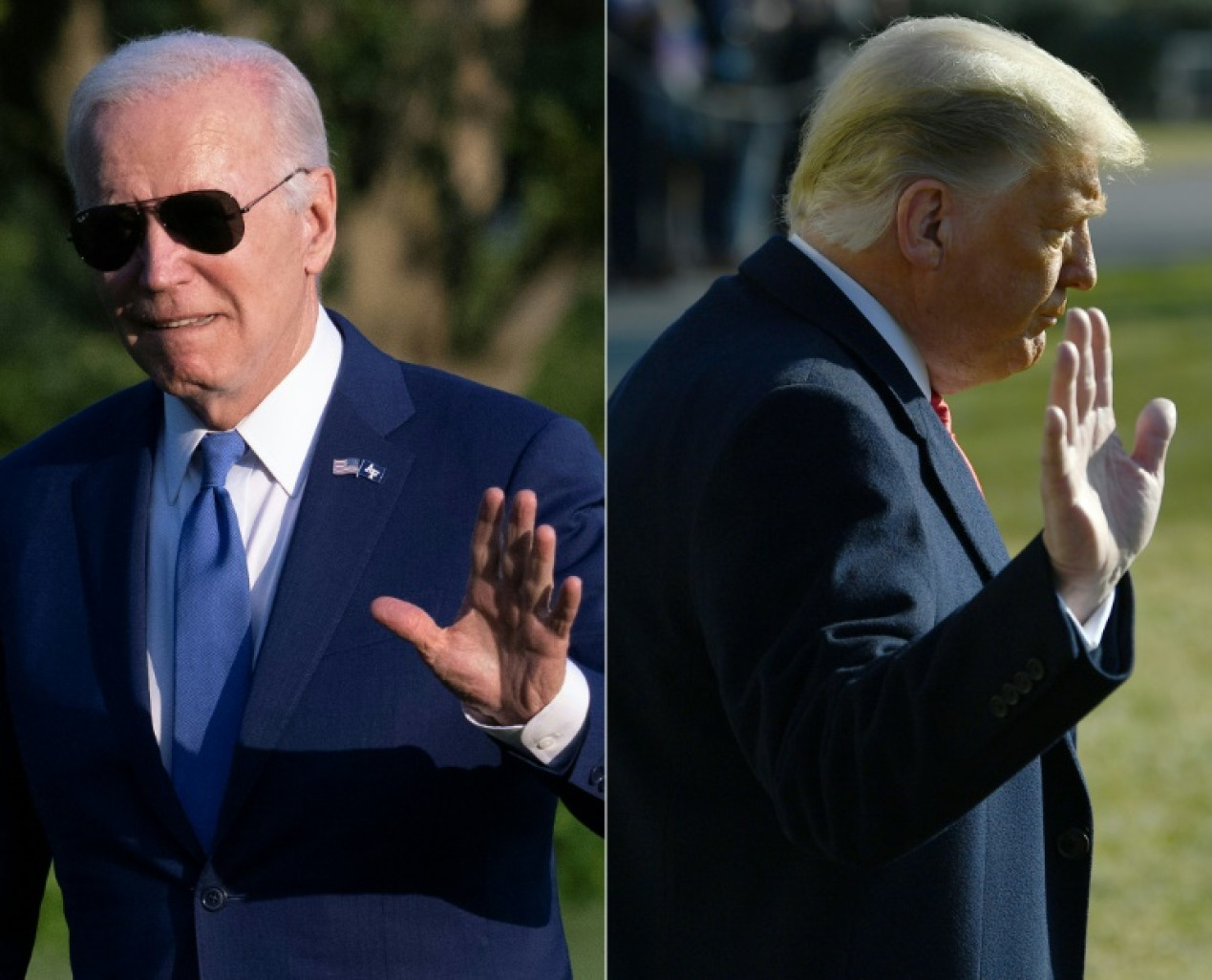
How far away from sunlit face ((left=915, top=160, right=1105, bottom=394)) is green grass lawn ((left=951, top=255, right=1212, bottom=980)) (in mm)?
2897

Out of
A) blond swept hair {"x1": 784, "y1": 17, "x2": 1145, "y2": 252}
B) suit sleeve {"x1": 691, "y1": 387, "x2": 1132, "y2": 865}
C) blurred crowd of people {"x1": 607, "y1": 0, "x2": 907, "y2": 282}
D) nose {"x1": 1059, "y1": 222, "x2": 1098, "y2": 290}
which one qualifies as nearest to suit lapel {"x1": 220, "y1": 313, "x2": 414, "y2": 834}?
suit sleeve {"x1": 691, "y1": 387, "x2": 1132, "y2": 865}

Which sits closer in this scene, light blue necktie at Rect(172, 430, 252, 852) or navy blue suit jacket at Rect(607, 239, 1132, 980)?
navy blue suit jacket at Rect(607, 239, 1132, 980)

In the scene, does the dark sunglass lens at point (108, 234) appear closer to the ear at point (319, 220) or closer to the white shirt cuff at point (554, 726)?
the ear at point (319, 220)

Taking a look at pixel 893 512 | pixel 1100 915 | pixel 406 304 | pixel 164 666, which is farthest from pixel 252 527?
pixel 1100 915

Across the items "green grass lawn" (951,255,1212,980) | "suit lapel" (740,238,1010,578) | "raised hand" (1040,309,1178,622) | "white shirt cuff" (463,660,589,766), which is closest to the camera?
"raised hand" (1040,309,1178,622)

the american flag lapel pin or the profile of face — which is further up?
the profile of face

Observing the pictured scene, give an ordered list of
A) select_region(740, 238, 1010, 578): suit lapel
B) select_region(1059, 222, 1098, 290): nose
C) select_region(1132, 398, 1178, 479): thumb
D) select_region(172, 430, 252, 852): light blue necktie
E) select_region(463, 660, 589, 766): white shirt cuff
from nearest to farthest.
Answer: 1. select_region(1132, 398, 1178, 479): thumb
2. select_region(740, 238, 1010, 578): suit lapel
3. select_region(1059, 222, 1098, 290): nose
4. select_region(463, 660, 589, 766): white shirt cuff
5. select_region(172, 430, 252, 852): light blue necktie

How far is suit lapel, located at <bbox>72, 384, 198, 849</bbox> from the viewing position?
2.56 metres

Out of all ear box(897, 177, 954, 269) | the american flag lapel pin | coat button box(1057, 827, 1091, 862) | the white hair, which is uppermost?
the white hair

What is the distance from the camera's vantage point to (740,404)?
2180 mm

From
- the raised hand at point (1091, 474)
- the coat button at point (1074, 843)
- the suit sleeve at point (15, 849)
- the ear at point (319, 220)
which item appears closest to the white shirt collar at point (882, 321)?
the raised hand at point (1091, 474)

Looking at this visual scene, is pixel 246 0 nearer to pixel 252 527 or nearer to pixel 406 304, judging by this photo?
pixel 406 304

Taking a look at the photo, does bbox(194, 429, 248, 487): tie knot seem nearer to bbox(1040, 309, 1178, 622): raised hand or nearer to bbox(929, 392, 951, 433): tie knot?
bbox(929, 392, 951, 433): tie knot

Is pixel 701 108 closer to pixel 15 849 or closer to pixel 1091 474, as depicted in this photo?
pixel 15 849
